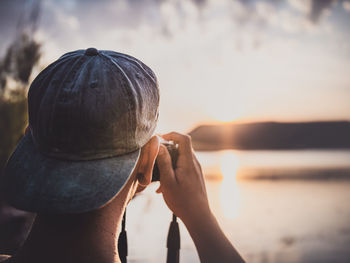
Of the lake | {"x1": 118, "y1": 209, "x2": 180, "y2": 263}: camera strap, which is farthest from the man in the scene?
the lake

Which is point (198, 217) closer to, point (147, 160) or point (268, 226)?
point (147, 160)

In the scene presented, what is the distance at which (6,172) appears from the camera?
1039 mm

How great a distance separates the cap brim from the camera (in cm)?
88

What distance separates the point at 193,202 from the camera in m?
1.36

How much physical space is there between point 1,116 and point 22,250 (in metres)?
13.7

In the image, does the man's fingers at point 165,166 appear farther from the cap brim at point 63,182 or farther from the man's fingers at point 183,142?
the cap brim at point 63,182

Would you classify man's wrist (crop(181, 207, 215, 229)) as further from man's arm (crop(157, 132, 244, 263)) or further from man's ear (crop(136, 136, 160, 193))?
man's ear (crop(136, 136, 160, 193))

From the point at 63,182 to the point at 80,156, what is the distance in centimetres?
10

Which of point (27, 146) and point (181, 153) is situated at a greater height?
point (27, 146)

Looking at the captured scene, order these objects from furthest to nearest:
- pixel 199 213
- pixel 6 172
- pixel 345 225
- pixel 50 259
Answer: pixel 345 225
pixel 199 213
pixel 6 172
pixel 50 259

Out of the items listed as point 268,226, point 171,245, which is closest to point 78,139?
point 171,245

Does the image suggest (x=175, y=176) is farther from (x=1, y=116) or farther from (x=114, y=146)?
(x=1, y=116)

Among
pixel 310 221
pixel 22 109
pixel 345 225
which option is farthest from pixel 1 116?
pixel 345 225

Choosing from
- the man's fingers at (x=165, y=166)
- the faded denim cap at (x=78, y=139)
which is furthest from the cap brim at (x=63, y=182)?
the man's fingers at (x=165, y=166)
